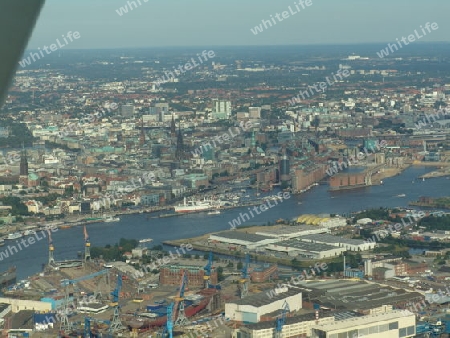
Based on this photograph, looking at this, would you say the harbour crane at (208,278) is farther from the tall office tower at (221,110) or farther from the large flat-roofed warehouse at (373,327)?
the tall office tower at (221,110)

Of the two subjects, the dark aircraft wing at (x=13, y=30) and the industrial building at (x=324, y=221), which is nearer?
the dark aircraft wing at (x=13, y=30)

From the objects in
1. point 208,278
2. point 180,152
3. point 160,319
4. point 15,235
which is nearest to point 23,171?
point 180,152

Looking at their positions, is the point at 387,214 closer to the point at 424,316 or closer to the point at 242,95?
the point at 424,316

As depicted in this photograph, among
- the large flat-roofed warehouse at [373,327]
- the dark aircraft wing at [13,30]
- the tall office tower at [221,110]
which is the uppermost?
the dark aircraft wing at [13,30]

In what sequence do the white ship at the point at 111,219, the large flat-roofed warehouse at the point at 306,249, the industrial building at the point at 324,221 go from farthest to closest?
the white ship at the point at 111,219
the industrial building at the point at 324,221
the large flat-roofed warehouse at the point at 306,249

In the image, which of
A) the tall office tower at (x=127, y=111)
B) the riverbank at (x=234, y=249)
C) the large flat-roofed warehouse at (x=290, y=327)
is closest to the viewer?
the large flat-roofed warehouse at (x=290, y=327)

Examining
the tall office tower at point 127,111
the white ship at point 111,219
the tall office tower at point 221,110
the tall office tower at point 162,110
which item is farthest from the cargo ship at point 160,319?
the tall office tower at point 127,111

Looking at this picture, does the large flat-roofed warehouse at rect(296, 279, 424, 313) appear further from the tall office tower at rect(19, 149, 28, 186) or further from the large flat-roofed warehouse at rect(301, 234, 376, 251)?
the tall office tower at rect(19, 149, 28, 186)
